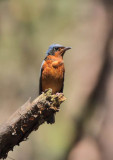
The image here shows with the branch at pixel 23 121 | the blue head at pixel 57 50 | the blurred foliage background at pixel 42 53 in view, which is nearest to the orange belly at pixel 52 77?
the blue head at pixel 57 50

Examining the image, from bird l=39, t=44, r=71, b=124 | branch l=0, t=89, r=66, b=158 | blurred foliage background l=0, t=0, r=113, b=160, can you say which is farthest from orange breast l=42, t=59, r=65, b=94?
blurred foliage background l=0, t=0, r=113, b=160

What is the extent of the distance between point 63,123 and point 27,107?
9.80 m

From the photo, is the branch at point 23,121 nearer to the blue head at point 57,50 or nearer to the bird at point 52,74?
the bird at point 52,74

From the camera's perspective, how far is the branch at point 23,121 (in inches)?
191

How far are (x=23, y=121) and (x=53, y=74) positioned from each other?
217 centimetres

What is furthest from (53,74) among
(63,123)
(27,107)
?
(63,123)

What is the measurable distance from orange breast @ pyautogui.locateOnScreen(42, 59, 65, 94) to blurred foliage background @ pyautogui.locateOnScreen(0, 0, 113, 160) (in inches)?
236

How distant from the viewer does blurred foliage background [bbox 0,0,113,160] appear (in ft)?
45.7

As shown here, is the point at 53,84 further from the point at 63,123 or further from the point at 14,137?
the point at 63,123

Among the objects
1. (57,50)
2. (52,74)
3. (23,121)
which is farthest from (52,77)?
(23,121)

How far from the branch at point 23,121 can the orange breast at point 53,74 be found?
179 centimetres

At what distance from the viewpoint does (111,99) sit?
11.4 metres

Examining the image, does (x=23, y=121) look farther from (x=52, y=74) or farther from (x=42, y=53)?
(x=42, y=53)

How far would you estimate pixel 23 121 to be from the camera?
487cm
